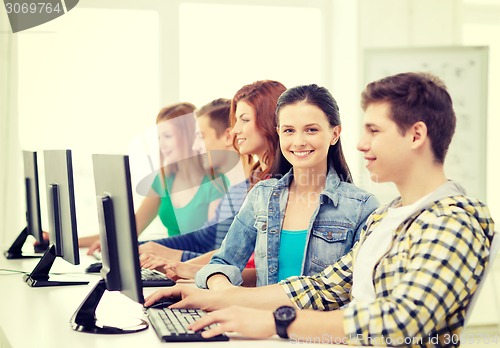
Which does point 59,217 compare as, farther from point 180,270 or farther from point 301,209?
point 301,209

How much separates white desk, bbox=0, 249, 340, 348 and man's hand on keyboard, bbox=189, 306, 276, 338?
20 mm

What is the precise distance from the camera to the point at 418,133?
1544 millimetres

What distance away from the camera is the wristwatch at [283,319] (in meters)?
1.53

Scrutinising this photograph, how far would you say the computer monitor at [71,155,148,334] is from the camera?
158cm

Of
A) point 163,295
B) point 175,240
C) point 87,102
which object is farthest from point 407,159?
point 87,102

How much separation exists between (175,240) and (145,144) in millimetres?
954

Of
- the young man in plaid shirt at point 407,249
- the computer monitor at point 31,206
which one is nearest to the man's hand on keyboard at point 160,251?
the computer monitor at point 31,206

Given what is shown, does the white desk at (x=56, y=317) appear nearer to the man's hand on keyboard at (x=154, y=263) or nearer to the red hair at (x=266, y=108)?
the man's hand on keyboard at (x=154, y=263)

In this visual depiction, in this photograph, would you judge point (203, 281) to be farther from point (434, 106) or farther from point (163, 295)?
point (434, 106)

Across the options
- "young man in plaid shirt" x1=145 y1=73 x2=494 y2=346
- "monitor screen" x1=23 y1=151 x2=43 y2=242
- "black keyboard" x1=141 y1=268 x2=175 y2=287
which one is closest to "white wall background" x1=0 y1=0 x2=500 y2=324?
"monitor screen" x1=23 y1=151 x2=43 y2=242

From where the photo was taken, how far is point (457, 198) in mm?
1466

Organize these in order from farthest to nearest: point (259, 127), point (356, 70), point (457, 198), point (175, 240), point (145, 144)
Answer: point (356, 70) < point (145, 144) < point (175, 240) < point (259, 127) < point (457, 198)

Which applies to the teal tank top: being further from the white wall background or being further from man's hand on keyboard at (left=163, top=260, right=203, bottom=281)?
the white wall background

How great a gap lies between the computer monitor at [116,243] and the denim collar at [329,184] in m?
0.67
